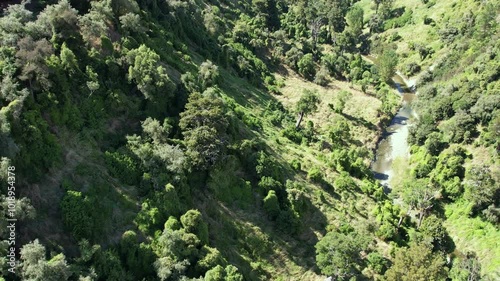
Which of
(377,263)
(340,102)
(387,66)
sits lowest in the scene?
(377,263)

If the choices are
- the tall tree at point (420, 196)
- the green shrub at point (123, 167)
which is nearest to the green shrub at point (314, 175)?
the tall tree at point (420, 196)

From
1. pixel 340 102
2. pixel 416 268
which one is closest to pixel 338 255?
pixel 416 268

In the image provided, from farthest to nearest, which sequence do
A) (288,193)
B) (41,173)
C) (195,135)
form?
1. (288,193)
2. (195,135)
3. (41,173)

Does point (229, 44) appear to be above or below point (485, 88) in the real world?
below

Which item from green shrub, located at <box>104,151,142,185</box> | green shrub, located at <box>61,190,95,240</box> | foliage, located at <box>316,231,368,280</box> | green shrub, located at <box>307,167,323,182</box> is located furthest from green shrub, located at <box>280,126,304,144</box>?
green shrub, located at <box>61,190,95,240</box>

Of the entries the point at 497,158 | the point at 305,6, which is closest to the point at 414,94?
the point at 497,158

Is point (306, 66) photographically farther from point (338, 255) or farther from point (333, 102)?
point (338, 255)

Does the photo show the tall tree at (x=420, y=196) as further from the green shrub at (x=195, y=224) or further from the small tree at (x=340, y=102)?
the green shrub at (x=195, y=224)

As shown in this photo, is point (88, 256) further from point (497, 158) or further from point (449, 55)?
point (449, 55)
